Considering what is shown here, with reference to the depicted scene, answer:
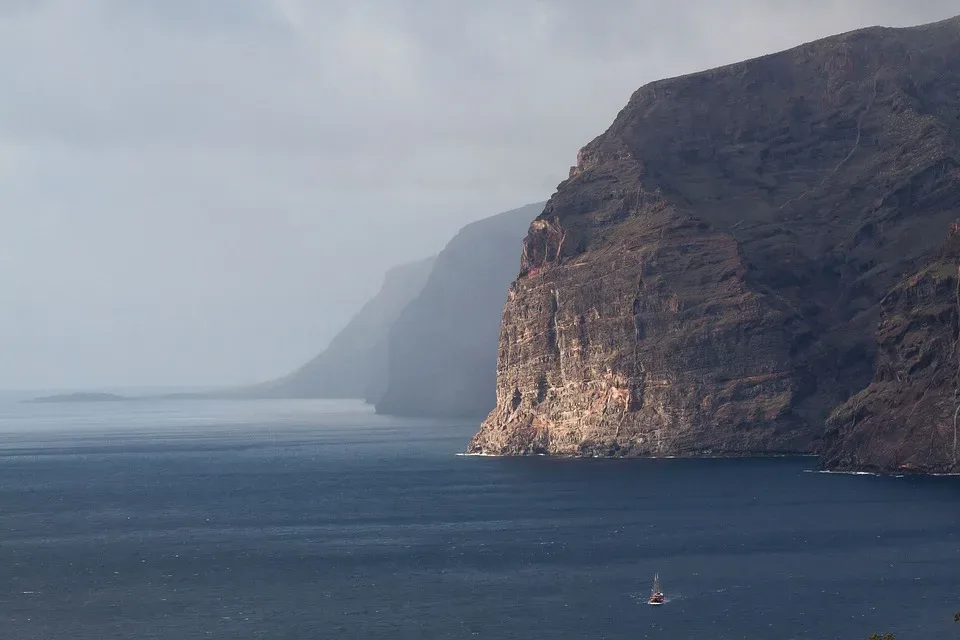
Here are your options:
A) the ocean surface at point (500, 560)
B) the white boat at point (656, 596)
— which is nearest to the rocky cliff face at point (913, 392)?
the ocean surface at point (500, 560)

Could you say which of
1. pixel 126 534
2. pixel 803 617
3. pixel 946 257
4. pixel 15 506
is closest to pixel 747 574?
pixel 803 617

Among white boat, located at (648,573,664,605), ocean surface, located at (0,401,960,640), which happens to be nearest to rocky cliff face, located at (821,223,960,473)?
ocean surface, located at (0,401,960,640)

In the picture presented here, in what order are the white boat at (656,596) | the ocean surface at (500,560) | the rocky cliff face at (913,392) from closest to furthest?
the ocean surface at (500,560), the white boat at (656,596), the rocky cliff face at (913,392)

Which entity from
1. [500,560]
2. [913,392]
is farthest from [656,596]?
[913,392]

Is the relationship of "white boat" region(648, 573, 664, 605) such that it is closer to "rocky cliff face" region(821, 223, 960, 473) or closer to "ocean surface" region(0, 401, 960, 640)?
"ocean surface" region(0, 401, 960, 640)

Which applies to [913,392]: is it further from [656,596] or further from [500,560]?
[656,596]

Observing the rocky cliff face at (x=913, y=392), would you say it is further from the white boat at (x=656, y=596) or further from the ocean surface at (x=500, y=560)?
the white boat at (x=656, y=596)
